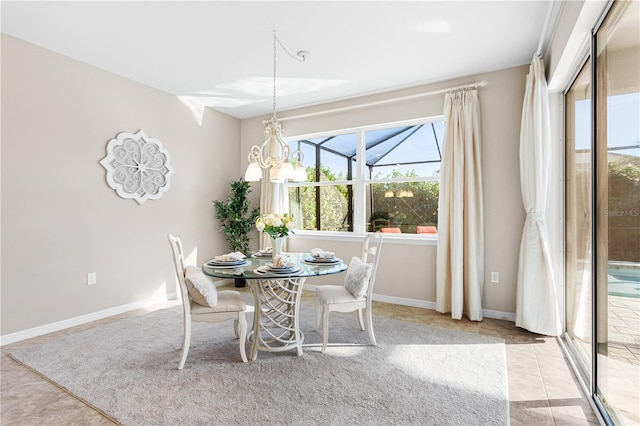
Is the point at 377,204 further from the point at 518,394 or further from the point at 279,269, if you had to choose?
the point at 518,394

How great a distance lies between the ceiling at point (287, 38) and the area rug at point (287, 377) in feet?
8.78

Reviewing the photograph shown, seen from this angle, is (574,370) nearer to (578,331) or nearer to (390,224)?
(578,331)

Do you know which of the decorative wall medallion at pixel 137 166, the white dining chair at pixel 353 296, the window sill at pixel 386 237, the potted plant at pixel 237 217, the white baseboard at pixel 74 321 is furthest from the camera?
the potted plant at pixel 237 217

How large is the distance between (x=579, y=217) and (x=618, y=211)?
104 cm

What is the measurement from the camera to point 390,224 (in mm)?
4344

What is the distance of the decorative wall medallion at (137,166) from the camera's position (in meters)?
3.79

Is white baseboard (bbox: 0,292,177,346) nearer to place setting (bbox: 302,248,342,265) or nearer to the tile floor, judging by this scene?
the tile floor

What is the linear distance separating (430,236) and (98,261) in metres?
3.77

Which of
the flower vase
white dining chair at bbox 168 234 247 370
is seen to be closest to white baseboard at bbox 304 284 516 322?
the flower vase

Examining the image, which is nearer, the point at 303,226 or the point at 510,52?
the point at 510,52

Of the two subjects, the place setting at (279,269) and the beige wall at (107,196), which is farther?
the beige wall at (107,196)

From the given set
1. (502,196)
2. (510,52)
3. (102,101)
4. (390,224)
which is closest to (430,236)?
(390,224)

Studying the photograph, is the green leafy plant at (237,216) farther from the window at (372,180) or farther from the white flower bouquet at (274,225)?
the white flower bouquet at (274,225)

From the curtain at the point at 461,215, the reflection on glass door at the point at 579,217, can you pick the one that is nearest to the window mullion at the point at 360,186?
the curtain at the point at 461,215
